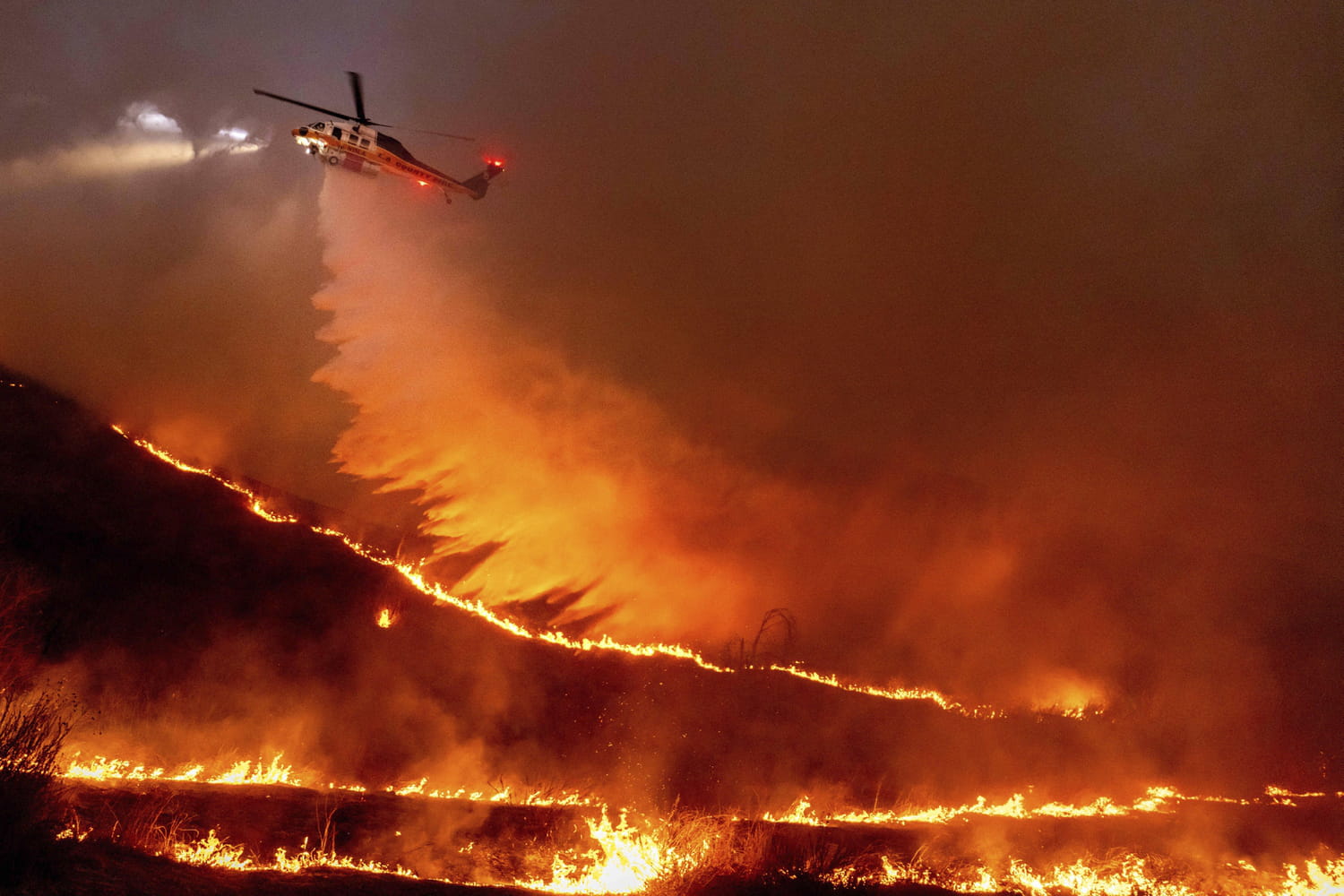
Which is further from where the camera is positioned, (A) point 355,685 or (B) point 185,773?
(A) point 355,685

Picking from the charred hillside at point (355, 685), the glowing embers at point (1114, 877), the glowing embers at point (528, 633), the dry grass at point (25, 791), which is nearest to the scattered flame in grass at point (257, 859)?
the dry grass at point (25, 791)

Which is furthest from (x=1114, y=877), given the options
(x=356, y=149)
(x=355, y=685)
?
(x=356, y=149)

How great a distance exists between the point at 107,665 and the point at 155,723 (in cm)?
225

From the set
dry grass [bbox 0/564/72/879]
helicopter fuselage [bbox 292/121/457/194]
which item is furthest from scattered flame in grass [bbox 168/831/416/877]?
helicopter fuselage [bbox 292/121/457/194]

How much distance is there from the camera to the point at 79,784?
35.5ft

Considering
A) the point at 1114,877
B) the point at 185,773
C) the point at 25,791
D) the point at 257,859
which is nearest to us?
the point at 25,791

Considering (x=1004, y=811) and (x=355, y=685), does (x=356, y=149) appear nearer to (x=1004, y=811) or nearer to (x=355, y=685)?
(x=355, y=685)

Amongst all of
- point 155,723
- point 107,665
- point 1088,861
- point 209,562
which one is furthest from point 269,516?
point 1088,861

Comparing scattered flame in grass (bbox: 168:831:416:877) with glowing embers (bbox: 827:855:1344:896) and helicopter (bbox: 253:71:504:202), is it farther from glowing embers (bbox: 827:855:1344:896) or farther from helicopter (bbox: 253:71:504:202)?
helicopter (bbox: 253:71:504:202)

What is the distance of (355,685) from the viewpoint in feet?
58.6

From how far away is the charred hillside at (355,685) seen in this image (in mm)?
16016

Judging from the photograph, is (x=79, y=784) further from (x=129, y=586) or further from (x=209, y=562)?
(x=209, y=562)

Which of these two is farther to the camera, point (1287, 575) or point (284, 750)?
point (1287, 575)

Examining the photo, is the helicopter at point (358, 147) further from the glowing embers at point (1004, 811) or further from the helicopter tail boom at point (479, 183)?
the glowing embers at point (1004, 811)
